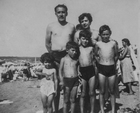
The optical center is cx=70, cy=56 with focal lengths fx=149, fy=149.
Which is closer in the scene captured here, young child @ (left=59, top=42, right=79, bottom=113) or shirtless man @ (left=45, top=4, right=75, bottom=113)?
young child @ (left=59, top=42, right=79, bottom=113)

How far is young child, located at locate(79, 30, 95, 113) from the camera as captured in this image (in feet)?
9.84

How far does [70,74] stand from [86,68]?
1.16ft

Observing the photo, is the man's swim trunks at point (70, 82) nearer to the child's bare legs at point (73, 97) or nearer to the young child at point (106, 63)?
the child's bare legs at point (73, 97)

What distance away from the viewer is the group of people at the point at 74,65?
9.57ft

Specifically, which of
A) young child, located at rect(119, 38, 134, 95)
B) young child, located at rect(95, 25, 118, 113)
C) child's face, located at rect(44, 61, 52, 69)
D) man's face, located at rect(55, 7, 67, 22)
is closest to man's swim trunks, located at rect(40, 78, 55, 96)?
child's face, located at rect(44, 61, 52, 69)

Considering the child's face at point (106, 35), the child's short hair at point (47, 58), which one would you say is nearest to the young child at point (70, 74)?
the child's short hair at point (47, 58)

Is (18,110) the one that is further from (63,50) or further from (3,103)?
(63,50)

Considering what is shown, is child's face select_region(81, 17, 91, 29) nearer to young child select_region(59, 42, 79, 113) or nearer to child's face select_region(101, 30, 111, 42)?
child's face select_region(101, 30, 111, 42)

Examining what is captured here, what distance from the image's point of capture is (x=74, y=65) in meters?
2.96

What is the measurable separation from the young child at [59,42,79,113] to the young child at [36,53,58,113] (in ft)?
0.63

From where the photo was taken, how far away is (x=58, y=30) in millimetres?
3303

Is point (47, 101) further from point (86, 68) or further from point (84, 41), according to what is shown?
point (84, 41)

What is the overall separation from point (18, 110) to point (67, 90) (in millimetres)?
1569

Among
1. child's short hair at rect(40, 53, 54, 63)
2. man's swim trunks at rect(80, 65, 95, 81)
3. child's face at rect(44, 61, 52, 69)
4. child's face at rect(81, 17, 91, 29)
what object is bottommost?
man's swim trunks at rect(80, 65, 95, 81)
